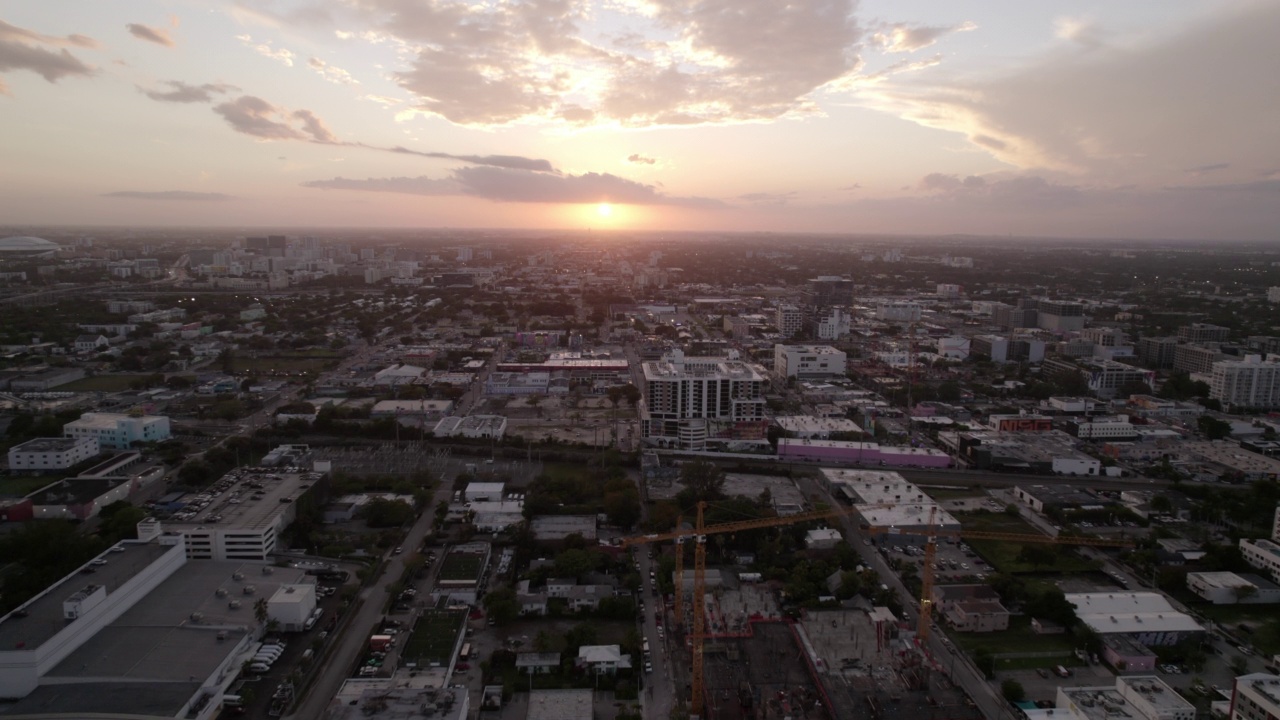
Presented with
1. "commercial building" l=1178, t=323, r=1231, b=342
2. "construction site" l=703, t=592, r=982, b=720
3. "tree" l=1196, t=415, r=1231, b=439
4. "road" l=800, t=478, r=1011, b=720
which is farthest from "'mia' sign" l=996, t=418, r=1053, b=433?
"commercial building" l=1178, t=323, r=1231, b=342

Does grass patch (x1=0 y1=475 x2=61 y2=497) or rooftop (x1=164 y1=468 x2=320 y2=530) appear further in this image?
grass patch (x1=0 y1=475 x2=61 y2=497)

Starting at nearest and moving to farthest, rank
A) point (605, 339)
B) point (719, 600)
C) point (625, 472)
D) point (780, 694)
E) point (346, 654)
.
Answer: point (780, 694) → point (346, 654) → point (719, 600) → point (625, 472) → point (605, 339)

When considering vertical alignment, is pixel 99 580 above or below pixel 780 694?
above

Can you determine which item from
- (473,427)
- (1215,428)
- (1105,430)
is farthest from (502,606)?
(1215,428)

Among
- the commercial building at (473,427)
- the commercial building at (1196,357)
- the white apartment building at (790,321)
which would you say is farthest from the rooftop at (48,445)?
the commercial building at (1196,357)

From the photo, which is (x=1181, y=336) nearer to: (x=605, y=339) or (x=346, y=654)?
(x=605, y=339)

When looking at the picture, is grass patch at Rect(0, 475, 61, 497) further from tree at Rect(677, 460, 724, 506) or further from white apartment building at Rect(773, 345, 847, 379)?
white apartment building at Rect(773, 345, 847, 379)

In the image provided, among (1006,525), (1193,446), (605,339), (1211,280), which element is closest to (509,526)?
(1006,525)
